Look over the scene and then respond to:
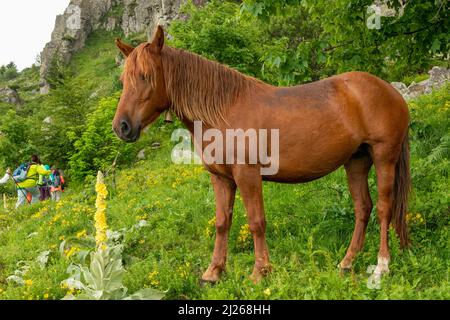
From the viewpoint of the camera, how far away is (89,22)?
272 feet

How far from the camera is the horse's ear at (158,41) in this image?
4.36m

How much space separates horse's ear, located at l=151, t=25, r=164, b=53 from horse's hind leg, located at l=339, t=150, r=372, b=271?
268 cm

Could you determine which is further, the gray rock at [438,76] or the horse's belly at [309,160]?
the gray rock at [438,76]

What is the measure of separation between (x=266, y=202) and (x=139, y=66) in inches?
155

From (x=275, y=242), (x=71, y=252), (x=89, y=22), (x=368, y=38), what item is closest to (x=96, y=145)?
(x=71, y=252)

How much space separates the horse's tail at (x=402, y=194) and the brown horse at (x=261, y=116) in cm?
22

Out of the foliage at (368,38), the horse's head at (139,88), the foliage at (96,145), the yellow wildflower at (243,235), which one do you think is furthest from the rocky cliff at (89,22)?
the horse's head at (139,88)

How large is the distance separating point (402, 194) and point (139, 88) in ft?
11.0

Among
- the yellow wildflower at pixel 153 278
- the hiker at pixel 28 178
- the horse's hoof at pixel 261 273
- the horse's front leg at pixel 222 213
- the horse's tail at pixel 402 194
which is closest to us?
the horse's hoof at pixel 261 273

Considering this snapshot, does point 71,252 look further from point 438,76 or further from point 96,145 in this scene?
point 438,76

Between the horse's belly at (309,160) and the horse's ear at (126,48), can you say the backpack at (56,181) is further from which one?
the horse's belly at (309,160)

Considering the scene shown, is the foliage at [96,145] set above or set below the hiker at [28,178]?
above

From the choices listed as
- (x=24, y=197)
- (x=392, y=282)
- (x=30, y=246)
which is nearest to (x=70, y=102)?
(x=24, y=197)
